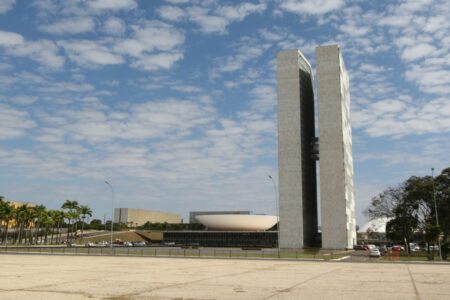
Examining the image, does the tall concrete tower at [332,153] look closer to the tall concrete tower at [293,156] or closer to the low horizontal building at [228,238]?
the tall concrete tower at [293,156]

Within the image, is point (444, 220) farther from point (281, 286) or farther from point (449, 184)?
point (281, 286)

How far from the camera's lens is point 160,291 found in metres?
18.0

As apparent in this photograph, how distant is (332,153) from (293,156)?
8.91m

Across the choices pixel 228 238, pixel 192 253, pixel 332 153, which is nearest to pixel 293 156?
pixel 332 153

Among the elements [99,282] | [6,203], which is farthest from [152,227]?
[99,282]

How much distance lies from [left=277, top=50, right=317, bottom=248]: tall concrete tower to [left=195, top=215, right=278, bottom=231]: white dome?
32.3 meters

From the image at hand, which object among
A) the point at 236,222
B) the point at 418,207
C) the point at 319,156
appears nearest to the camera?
the point at 418,207

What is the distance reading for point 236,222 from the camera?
482 feet

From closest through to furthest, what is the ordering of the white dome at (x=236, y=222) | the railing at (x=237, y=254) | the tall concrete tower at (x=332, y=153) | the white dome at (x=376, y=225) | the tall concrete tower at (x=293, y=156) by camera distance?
the railing at (x=237, y=254)
the tall concrete tower at (x=332, y=153)
the tall concrete tower at (x=293, y=156)
the white dome at (x=376, y=225)
the white dome at (x=236, y=222)

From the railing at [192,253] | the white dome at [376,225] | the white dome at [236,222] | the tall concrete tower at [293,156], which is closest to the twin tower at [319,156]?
the tall concrete tower at [293,156]

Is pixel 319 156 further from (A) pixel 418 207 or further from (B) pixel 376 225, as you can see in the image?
(B) pixel 376 225

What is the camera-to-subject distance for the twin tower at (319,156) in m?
102

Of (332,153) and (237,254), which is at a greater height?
(332,153)

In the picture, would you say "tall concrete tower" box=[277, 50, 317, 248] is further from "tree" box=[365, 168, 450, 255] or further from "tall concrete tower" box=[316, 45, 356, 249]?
"tree" box=[365, 168, 450, 255]
